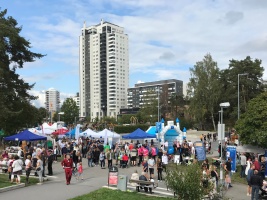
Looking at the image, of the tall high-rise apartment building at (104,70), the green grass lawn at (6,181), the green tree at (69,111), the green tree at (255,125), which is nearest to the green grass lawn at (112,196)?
the green grass lawn at (6,181)

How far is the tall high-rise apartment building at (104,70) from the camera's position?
557 ft

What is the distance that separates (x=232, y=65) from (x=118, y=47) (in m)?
108

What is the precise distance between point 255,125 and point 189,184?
1307cm

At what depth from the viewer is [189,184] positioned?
9516mm

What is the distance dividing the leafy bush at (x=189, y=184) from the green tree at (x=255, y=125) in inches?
463

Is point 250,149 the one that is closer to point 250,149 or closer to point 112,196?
point 250,149

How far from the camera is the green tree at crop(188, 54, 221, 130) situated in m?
65.6

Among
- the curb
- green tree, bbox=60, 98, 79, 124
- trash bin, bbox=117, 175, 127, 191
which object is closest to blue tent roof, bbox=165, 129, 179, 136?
trash bin, bbox=117, 175, 127, 191

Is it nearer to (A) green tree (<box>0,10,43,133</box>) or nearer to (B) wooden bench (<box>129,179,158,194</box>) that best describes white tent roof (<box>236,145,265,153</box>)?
(B) wooden bench (<box>129,179,158,194</box>)

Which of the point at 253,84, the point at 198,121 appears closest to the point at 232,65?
the point at 253,84

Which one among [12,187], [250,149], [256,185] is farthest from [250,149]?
[12,187]

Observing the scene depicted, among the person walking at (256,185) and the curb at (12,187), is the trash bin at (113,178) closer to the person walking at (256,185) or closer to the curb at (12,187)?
the curb at (12,187)

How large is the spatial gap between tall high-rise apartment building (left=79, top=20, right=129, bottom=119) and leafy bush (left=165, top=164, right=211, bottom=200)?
15782 cm

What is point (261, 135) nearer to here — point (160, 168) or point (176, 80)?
point (160, 168)
